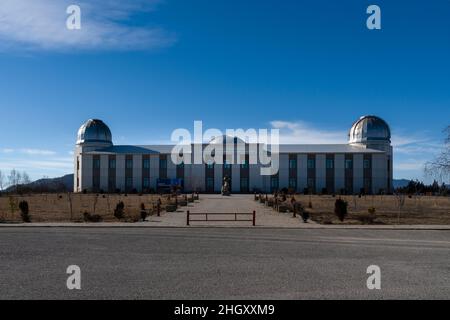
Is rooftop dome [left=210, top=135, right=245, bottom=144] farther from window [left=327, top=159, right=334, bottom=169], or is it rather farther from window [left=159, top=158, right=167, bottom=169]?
window [left=327, top=159, right=334, bottom=169]

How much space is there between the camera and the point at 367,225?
87.6 ft

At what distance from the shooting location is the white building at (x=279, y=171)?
289 ft

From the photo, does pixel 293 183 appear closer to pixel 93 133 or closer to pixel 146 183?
pixel 146 183

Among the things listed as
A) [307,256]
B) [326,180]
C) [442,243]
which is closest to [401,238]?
[442,243]

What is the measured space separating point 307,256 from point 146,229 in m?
11.5

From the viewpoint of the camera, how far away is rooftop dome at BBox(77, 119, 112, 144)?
95375 mm

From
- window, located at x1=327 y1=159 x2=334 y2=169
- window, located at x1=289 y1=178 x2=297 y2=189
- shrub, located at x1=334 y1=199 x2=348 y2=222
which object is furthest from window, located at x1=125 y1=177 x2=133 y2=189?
shrub, located at x1=334 y1=199 x2=348 y2=222

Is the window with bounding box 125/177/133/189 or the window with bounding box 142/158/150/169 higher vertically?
the window with bounding box 142/158/150/169

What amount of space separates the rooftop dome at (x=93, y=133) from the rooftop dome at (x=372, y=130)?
48.1 metres

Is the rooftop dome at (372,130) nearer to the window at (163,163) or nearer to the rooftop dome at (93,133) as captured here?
the window at (163,163)

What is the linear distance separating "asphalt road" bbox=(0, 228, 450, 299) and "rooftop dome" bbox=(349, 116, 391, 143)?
71.6 meters

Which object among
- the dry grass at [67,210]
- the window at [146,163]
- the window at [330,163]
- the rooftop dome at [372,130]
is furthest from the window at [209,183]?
the dry grass at [67,210]

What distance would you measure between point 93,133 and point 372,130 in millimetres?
52387
